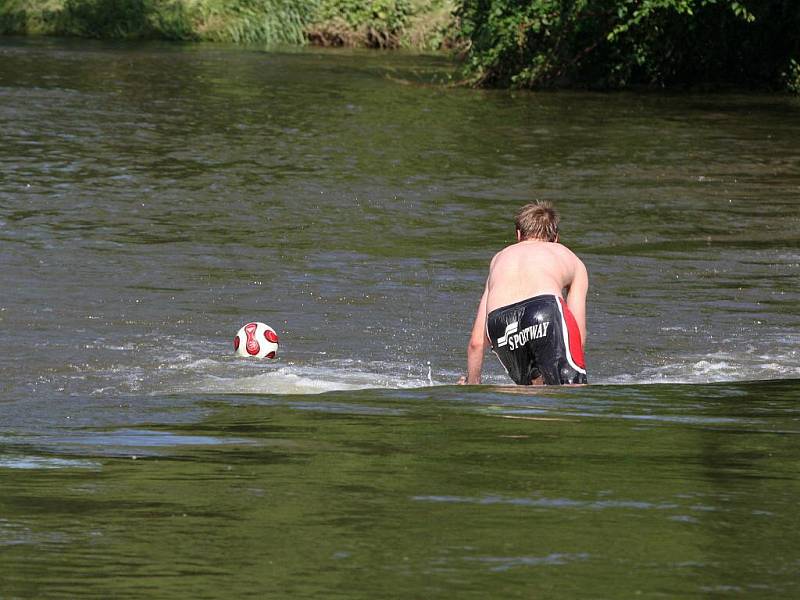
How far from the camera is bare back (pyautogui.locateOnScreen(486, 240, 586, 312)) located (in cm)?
824

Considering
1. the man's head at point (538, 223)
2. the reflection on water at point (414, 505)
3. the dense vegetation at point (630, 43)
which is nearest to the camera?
the reflection on water at point (414, 505)

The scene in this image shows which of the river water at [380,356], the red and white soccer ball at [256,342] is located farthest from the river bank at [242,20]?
the red and white soccer ball at [256,342]

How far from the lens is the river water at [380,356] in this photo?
4.21m

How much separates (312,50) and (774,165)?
23856 mm

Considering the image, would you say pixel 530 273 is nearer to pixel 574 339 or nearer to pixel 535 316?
pixel 535 316

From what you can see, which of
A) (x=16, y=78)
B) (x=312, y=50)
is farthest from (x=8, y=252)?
(x=312, y=50)

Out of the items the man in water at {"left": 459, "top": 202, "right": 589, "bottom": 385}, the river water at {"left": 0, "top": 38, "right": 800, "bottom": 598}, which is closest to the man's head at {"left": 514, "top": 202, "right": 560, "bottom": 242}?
the man in water at {"left": 459, "top": 202, "right": 589, "bottom": 385}

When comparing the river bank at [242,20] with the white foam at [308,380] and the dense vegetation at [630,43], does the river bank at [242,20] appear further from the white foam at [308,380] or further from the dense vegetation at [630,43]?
the white foam at [308,380]

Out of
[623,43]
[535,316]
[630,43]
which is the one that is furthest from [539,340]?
[623,43]

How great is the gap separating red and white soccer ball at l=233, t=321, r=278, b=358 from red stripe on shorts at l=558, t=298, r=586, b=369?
7.88ft

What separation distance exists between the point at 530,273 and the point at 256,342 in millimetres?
2279

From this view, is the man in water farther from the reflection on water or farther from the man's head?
the reflection on water

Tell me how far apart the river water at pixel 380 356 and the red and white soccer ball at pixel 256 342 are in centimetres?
14

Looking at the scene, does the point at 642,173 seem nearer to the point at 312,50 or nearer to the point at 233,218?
the point at 233,218
